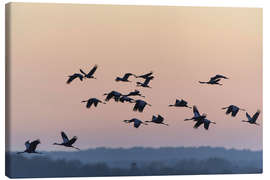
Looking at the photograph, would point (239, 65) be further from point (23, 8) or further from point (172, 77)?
point (23, 8)

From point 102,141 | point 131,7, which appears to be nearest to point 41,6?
point 131,7

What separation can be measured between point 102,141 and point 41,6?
6.04 feet

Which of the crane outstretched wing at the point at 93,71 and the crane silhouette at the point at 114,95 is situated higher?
the crane outstretched wing at the point at 93,71

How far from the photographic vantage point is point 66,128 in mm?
10773

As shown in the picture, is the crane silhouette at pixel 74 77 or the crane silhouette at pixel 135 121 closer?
the crane silhouette at pixel 74 77

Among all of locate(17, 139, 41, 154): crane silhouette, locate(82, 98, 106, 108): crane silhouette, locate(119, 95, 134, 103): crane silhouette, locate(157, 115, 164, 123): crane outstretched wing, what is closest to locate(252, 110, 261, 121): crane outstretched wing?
locate(157, 115, 164, 123): crane outstretched wing

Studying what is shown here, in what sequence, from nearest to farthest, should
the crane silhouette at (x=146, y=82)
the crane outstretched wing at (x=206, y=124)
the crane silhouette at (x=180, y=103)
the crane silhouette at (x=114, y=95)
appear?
the crane silhouette at (x=114, y=95) < the crane silhouette at (x=146, y=82) < the crane silhouette at (x=180, y=103) < the crane outstretched wing at (x=206, y=124)

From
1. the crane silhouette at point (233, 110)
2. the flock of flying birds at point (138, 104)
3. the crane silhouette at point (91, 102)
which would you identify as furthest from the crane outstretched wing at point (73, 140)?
the crane silhouette at point (233, 110)

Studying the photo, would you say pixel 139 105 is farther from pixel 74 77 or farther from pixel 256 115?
pixel 256 115

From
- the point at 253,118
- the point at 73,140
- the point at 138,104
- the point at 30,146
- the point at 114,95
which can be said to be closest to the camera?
the point at 30,146

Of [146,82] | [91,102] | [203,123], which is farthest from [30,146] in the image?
[203,123]

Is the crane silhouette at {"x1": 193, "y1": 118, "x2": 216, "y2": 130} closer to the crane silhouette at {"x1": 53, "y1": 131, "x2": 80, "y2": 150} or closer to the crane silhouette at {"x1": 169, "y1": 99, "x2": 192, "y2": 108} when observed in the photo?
the crane silhouette at {"x1": 169, "y1": 99, "x2": 192, "y2": 108}

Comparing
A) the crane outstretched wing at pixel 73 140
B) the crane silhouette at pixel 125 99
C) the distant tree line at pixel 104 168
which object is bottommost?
the distant tree line at pixel 104 168

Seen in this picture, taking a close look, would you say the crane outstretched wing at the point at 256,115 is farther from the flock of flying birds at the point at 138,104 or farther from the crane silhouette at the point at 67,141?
the crane silhouette at the point at 67,141
